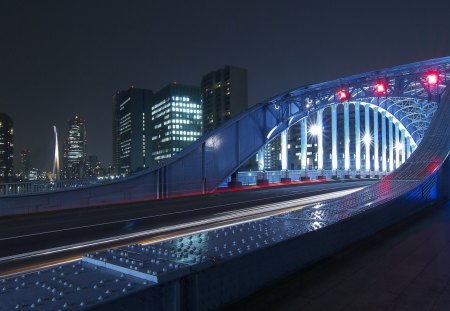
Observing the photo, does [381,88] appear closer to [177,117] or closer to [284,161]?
[284,161]

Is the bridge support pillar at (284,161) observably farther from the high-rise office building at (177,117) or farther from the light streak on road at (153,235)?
the high-rise office building at (177,117)

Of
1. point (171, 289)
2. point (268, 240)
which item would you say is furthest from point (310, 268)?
point (171, 289)

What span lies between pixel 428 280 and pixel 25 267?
279 inches

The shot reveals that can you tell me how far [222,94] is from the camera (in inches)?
5591

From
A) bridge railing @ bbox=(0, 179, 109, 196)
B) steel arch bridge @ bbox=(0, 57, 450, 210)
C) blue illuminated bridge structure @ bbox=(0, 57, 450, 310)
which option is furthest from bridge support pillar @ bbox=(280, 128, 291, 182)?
bridge railing @ bbox=(0, 179, 109, 196)

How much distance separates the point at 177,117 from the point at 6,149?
2594 inches

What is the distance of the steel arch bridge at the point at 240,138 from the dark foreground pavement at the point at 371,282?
1056cm

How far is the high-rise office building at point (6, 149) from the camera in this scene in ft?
424

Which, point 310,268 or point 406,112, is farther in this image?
point 406,112

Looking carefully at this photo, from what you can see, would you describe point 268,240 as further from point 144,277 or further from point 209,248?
point 144,277

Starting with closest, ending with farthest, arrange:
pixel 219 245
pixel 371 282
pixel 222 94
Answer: pixel 219 245 → pixel 371 282 → pixel 222 94

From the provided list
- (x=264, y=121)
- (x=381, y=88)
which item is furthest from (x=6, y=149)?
(x=381, y=88)

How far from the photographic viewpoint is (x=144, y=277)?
9.66ft

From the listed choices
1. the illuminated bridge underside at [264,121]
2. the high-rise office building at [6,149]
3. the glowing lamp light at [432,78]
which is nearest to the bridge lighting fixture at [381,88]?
the illuminated bridge underside at [264,121]
